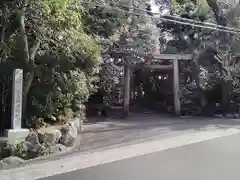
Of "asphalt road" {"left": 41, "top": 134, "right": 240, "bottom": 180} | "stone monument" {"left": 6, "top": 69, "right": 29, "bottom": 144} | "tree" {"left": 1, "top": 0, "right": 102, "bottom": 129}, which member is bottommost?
"asphalt road" {"left": 41, "top": 134, "right": 240, "bottom": 180}

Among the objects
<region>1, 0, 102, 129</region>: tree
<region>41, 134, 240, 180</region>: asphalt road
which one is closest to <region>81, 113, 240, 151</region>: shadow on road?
<region>1, 0, 102, 129</region>: tree

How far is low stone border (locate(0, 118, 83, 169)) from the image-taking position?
8.88 meters

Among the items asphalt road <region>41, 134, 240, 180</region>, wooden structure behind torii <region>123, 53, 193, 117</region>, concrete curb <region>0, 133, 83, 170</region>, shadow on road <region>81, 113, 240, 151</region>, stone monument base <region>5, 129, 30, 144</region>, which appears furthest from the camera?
wooden structure behind torii <region>123, 53, 193, 117</region>

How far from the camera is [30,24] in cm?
1050

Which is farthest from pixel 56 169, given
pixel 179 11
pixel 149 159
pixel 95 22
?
pixel 179 11

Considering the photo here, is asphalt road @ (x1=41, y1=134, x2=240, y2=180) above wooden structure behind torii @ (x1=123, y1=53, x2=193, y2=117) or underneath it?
underneath

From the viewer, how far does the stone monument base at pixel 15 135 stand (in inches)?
364

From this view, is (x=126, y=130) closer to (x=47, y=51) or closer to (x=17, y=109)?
(x=47, y=51)

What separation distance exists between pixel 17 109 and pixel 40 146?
1.14 metres

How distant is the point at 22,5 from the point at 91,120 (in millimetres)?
8847

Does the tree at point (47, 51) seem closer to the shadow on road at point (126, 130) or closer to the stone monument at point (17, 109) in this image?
the stone monument at point (17, 109)

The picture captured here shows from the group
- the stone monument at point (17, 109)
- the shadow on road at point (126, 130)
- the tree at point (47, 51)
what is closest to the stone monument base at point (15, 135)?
the stone monument at point (17, 109)

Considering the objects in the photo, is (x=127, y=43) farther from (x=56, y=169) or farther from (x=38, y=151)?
(x=56, y=169)

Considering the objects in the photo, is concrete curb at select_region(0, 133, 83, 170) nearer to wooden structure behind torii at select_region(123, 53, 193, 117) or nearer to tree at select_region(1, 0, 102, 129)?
tree at select_region(1, 0, 102, 129)
